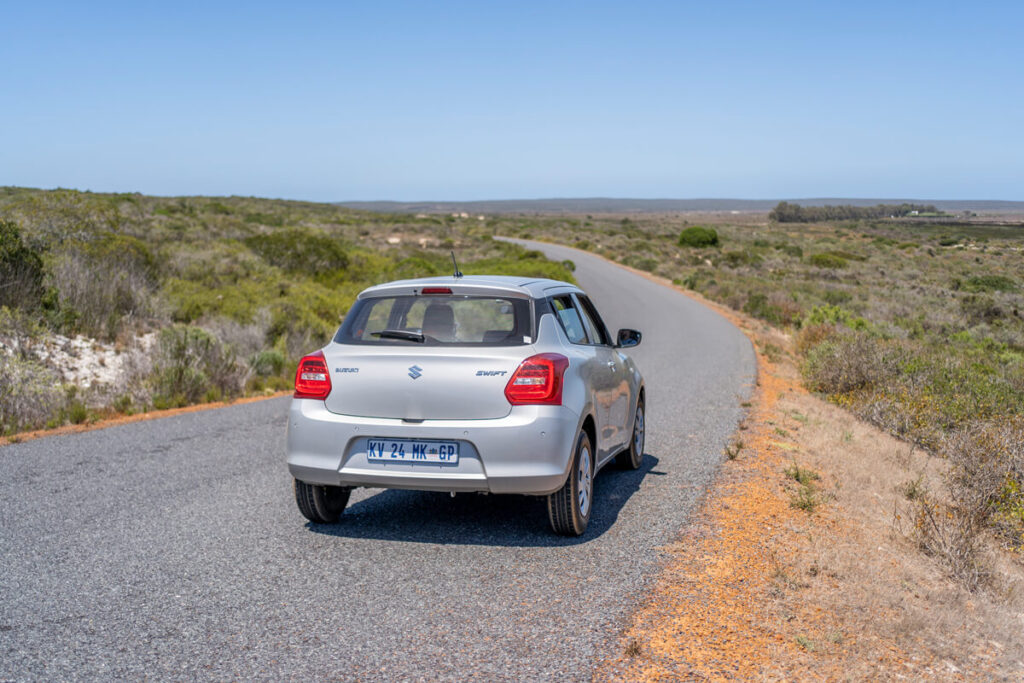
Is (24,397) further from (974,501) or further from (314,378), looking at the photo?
(974,501)

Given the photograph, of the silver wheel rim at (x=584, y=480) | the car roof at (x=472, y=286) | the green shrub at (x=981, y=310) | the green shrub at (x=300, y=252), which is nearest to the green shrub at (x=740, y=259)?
the green shrub at (x=300, y=252)

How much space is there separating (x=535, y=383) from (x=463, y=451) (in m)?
0.60

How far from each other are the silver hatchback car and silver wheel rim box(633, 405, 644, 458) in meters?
2.02

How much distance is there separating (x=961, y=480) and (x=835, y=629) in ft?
12.5

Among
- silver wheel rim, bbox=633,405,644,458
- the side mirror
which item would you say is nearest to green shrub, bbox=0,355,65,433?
silver wheel rim, bbox=633,405,644,458

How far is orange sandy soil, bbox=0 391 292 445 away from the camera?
30.0 ft

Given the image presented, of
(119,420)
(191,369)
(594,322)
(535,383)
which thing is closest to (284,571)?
(535,383)

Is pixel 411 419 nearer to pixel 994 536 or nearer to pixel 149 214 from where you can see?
pixel 994 536

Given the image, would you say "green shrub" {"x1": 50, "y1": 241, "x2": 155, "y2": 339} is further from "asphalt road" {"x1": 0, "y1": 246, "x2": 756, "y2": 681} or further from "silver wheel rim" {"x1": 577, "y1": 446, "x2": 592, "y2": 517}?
"silver wheel rim" {"x1": 577, "y1": 446, "x2": 592, "y2": 517}

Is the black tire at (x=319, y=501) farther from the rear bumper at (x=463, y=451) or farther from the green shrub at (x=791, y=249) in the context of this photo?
the green shrub at (x=791, y=249)

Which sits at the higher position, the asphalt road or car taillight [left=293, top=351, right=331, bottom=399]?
car taillight [left=293, top=351, right=331, bottom=399]

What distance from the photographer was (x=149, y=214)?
4912cm

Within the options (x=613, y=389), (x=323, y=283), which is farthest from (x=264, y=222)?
(x=613, y=389)

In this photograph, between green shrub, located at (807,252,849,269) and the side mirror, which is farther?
green shrub, located at (807,252,849,269)
